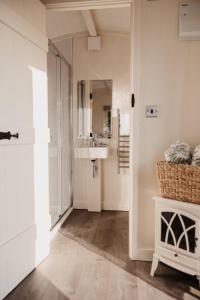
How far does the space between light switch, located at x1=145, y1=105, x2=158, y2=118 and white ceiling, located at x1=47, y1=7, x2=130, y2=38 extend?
1.35 m

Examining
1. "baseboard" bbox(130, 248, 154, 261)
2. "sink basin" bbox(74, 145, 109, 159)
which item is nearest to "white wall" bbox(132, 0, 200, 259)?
"baseboard" bbox(130, 248, 154, 261)

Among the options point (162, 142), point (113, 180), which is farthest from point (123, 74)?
point (162, 142)

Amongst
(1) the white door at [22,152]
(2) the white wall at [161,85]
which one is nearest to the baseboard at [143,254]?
(2) the white wall at [161,85]

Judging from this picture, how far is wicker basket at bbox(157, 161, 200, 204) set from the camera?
5.30ft

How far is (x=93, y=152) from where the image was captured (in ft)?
10.7

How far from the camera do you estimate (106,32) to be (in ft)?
11.2

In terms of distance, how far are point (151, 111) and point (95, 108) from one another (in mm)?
1646

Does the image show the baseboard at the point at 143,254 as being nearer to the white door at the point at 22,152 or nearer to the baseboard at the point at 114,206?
the white door at the point at 22,152

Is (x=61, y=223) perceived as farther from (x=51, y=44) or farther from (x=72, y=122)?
(x=51, y=44)

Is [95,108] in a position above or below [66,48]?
below

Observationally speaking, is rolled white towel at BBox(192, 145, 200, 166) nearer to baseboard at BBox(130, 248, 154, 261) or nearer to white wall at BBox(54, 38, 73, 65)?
baseboard at BBox(130, 248, 154, 261)

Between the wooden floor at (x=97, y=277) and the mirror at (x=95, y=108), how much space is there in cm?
154

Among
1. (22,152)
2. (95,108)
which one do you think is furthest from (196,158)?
(95,108)

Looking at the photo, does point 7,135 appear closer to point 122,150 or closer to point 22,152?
point 22,152
